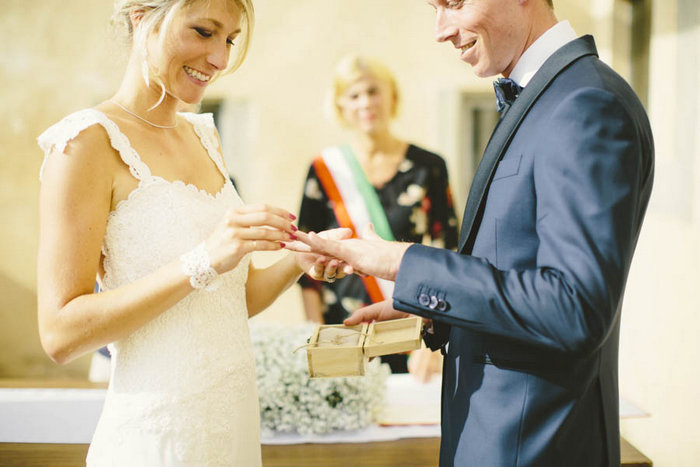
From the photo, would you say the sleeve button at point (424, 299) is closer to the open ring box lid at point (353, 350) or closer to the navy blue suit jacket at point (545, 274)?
the navy blue suit jacket at point (545, 274)

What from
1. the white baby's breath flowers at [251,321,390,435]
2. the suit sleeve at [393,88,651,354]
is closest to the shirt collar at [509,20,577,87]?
the suit sleeve at [393,88,651,354]

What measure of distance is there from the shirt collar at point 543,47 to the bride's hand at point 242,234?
25.3 inches

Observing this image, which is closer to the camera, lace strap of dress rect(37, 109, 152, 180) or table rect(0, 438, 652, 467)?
lace strap of dress rect(37, 109, 152, 180)

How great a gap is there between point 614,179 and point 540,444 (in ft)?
1.77

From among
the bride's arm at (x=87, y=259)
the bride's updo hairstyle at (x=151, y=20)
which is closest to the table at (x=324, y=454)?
the bride's arm at (x=87, y=259)

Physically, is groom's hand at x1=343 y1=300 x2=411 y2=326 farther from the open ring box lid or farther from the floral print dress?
the floral print dress

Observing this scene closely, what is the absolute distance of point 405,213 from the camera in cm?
340

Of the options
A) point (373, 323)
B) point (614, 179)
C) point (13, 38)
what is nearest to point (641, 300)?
point (373, 323)

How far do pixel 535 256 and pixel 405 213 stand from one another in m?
2.11

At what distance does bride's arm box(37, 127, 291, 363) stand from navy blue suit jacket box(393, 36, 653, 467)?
0.36 meters

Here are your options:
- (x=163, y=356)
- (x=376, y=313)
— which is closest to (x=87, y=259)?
(x=163, y=356)

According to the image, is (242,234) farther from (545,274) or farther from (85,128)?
(545,274)

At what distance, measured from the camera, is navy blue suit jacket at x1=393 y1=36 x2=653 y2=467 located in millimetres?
1152

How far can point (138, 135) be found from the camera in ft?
5.28
